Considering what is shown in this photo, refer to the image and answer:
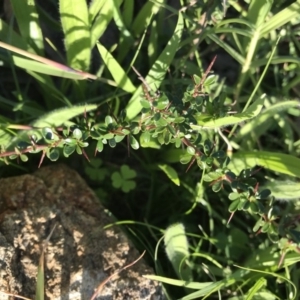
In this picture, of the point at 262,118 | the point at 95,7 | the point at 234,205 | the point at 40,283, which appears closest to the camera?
the point at 40,283

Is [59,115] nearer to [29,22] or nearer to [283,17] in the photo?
[29,22]

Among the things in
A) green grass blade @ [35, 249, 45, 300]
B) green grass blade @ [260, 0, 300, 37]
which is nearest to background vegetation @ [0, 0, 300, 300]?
green grass blade @ [260, 0, 300, 37]

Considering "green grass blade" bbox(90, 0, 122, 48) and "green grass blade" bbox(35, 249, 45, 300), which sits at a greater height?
"green grass blade" bbox(90, 0, 122, 48)

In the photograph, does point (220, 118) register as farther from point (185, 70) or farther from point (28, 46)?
point (28, 46)

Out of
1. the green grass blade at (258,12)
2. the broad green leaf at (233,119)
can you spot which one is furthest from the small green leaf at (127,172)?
the green grass blade at (258,12)

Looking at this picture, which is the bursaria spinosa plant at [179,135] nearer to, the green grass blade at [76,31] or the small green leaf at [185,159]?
the small green leaf at [185,159]

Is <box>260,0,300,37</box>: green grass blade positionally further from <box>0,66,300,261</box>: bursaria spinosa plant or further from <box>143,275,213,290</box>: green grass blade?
<box>143,275,213,290</box>: green grass blade

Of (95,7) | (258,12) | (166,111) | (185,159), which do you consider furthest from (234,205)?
(95,7)
